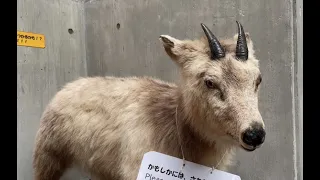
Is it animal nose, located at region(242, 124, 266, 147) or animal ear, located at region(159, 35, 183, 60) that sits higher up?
animal ear, located at region(159, 35, 183, 60)

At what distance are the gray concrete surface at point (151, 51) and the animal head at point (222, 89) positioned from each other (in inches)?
19.0

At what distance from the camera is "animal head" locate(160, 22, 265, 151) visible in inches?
56.9

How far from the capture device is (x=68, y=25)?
292 centimetres

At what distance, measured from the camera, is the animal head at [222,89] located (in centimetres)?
145

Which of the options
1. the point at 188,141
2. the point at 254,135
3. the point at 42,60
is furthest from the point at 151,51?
the point at 254,135

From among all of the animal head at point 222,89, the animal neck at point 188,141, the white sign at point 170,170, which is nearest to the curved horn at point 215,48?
the animal head at point 222,89

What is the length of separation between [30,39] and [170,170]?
1.50 meters

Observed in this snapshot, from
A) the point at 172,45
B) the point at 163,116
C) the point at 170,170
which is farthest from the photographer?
the point at 163,116

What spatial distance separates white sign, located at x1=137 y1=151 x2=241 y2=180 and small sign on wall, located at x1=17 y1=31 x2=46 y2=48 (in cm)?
136

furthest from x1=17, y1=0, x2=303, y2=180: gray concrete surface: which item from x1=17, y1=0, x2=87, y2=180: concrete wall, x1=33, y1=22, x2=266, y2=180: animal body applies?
x1=33, y1=22, x2=266, y2=180: animal body

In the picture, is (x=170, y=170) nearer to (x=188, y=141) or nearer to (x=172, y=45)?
(x=188, y=141)

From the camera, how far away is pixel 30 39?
2.63 m

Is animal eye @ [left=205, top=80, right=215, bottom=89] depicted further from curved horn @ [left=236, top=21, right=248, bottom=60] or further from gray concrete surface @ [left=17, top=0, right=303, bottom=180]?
gray concrete surface @ [left=17, top=0, right=303, bottom=180]

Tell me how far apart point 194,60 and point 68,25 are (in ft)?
4.98
